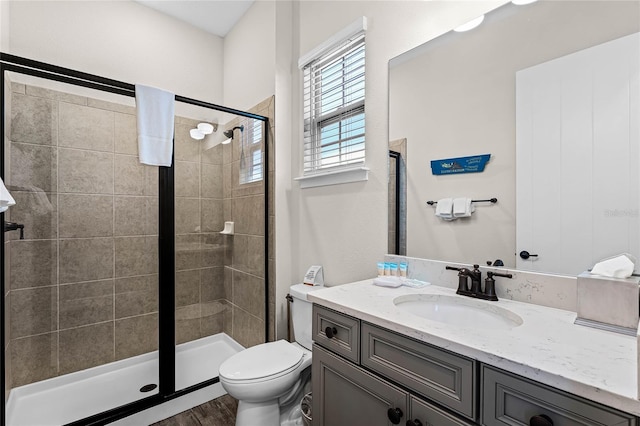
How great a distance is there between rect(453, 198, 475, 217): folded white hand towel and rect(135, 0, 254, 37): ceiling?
93.2 inches

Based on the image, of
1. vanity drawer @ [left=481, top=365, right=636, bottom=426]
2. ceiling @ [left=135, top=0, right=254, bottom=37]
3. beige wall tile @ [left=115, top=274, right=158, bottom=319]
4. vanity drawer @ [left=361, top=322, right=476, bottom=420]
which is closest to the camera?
vanity drawer @ [left=481, top=365, right=636, bottom=426]

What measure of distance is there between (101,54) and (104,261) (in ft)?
5.29

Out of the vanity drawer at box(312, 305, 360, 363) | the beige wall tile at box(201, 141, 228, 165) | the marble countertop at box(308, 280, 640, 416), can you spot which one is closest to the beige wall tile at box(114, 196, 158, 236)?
the beige wall tile at box(201, 141, 228, 165)

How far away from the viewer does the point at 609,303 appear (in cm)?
87

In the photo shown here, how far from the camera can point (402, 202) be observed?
1.56m

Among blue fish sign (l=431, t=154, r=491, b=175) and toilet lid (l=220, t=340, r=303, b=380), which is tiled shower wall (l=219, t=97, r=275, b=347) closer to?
toilet lid (l=220, t=340, r=303, b=380)

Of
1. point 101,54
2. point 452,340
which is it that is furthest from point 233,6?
point 452,340

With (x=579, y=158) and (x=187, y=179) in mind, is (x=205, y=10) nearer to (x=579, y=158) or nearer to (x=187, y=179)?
(x=187, y=179)

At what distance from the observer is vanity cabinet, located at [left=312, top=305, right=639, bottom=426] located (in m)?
0.64

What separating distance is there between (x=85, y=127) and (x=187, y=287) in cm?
130

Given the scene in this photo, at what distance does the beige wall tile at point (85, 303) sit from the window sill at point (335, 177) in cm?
159

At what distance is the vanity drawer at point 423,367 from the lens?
0.76 meters

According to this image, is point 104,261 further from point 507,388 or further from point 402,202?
point 507,388

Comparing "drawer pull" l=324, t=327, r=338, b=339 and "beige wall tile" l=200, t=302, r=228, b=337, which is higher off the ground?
"drawer pull" l=324, t=327, r=338, b=339
